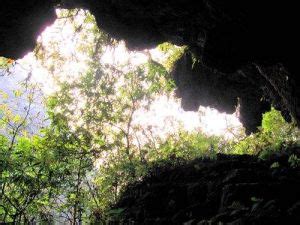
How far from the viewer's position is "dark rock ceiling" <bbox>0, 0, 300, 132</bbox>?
849 cm

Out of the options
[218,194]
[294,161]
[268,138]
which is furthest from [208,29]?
[268,138]

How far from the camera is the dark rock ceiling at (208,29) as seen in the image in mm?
8487

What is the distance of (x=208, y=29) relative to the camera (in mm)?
10711

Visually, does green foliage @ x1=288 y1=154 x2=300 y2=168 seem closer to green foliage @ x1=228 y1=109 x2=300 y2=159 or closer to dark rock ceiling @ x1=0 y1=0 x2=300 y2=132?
dark rock ceiling @ x1=0 y1=0 x2=300 y2=132

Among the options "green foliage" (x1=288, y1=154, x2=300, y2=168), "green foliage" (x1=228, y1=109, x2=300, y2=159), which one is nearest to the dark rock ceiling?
"green foliage" (x1=228, y1=109, x2=300, y2=159)

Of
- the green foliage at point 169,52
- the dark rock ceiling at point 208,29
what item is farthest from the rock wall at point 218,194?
the green foliage at point 169,52

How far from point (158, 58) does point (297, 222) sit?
14970mm

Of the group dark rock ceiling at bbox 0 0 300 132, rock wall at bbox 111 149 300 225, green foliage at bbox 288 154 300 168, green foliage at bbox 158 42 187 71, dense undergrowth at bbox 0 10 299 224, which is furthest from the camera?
green foliage at bbox 158 42 187 71

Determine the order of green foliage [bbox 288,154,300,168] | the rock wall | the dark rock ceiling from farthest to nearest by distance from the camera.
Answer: the dark rock ceiling
green foliage [bbox 288,154,300,168]
the rock wall

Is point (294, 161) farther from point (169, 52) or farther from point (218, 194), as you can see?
point (169, 52)

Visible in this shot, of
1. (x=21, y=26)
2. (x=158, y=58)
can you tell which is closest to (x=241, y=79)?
(x=158, y=58)

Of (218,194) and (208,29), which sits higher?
(208,29)

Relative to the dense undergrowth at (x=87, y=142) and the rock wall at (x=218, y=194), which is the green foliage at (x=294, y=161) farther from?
the dense undergrowth at (x=87, y=142)

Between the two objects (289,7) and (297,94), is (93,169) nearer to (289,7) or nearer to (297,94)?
(297,94)
